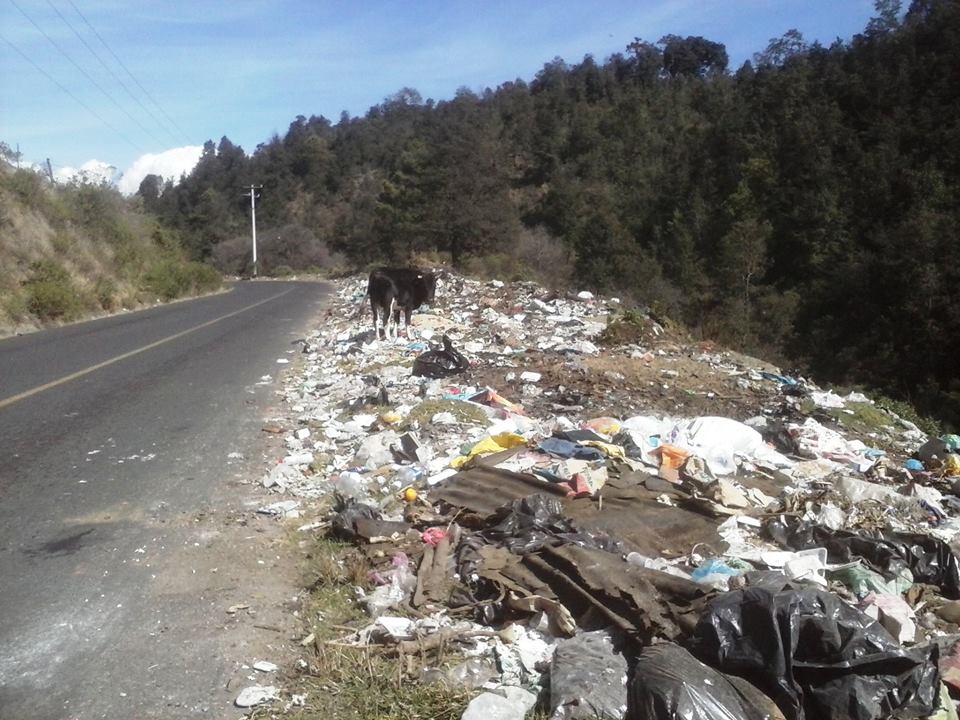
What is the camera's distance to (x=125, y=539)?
5234 millimetres

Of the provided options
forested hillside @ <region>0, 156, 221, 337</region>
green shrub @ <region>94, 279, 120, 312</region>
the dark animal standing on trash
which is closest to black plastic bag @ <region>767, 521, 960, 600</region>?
the dark animal standing on trash

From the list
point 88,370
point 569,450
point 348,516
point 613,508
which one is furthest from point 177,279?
point 613,508

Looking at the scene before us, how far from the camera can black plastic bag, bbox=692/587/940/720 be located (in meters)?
3.27

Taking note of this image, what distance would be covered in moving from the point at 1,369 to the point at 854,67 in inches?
2074

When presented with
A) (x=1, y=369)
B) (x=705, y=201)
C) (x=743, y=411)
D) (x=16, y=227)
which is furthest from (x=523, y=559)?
(x=705, y=201)

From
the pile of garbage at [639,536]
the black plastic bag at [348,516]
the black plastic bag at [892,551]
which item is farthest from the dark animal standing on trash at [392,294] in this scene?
the black plastic bag at [892,551]

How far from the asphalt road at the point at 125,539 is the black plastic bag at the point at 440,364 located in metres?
2.01

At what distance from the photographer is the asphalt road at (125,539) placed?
3.60 m

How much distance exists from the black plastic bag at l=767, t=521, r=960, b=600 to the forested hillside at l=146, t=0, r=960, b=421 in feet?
49.0

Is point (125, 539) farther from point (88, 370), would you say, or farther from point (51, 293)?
point (51, 293)

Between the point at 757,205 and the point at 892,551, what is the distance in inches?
1752

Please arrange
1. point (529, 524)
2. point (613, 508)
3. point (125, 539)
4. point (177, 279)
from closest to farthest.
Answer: point (529, 524) → point (125, 539) → point (613, 508) → point (177, 279)

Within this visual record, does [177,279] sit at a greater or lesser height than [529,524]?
lesser

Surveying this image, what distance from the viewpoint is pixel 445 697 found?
3434mm
